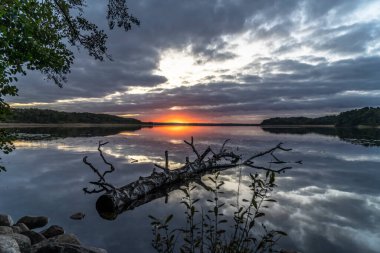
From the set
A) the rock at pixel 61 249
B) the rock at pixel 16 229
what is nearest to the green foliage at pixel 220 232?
the rock at pixel 61 249

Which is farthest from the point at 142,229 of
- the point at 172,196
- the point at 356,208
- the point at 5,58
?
the point at 356,208

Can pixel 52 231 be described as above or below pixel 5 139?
below

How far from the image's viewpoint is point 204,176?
56.9 feet

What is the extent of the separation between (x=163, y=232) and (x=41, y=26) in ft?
26.8

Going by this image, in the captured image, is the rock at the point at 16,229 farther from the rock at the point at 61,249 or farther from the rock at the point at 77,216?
the rock at the point at 61,249

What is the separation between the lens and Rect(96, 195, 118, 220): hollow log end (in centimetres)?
1035

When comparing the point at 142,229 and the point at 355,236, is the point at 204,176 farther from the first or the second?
the point at 355,236

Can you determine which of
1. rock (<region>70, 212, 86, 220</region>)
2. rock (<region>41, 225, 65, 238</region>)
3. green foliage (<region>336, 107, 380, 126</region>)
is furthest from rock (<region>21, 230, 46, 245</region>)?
green foliage (<region>336, 107, 380, 126</region>)

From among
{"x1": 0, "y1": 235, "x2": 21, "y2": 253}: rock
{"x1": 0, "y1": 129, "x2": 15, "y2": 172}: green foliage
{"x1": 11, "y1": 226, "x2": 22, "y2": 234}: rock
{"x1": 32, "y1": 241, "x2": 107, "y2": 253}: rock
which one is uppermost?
{"x1": 0, "y1": 129, "x2": 15, "y2": 172}: green foliage

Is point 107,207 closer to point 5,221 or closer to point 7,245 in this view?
point 5,221

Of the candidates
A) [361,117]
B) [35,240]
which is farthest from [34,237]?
[361,117]

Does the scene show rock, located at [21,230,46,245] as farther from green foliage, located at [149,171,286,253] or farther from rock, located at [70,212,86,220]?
green foliage, located at [149,171,286,253]

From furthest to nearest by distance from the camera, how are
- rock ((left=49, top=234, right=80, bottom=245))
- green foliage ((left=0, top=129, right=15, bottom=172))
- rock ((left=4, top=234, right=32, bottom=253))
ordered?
green foliage ((left=0, top=129, right=15, bottom=172)) < rock ((left=49, top=234, right=80, bottom=245)) < rock ((left=4, top=234, right=32, bottom=253))

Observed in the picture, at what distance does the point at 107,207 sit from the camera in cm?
1080
